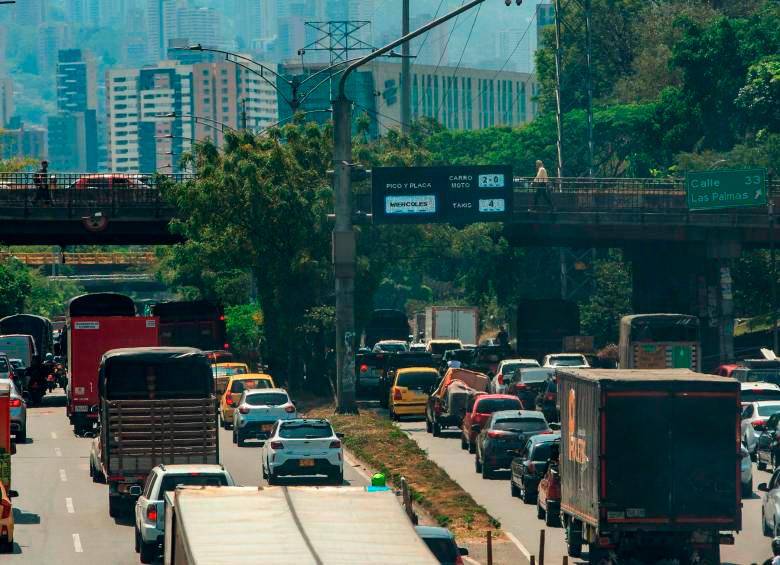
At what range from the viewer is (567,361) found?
59.6 metres

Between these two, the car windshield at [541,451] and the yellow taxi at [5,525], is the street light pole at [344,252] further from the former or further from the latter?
the yellow taxi at [5,525]

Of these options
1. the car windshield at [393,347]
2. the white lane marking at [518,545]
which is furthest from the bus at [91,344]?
the car windshield at [393,347]

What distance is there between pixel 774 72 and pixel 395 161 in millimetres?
36194

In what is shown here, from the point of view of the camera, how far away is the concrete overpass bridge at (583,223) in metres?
69.9

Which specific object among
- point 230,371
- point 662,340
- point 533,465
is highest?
point 662,340

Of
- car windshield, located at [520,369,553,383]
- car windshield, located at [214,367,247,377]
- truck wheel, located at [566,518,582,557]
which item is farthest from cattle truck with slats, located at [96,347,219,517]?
car windshield, located at [214,367,247,377]

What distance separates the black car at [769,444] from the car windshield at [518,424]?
5027 mm

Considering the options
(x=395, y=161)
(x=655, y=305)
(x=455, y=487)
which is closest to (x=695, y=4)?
(x=655, y=305)

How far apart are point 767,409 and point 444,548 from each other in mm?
23193

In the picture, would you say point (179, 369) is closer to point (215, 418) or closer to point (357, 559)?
point (215, 418)

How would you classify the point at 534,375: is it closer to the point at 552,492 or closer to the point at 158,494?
the point at 552,492

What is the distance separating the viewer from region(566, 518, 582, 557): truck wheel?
89.7 feet

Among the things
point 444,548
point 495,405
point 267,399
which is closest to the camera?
point 444,548

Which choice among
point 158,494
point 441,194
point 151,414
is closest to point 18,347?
point 441,194
